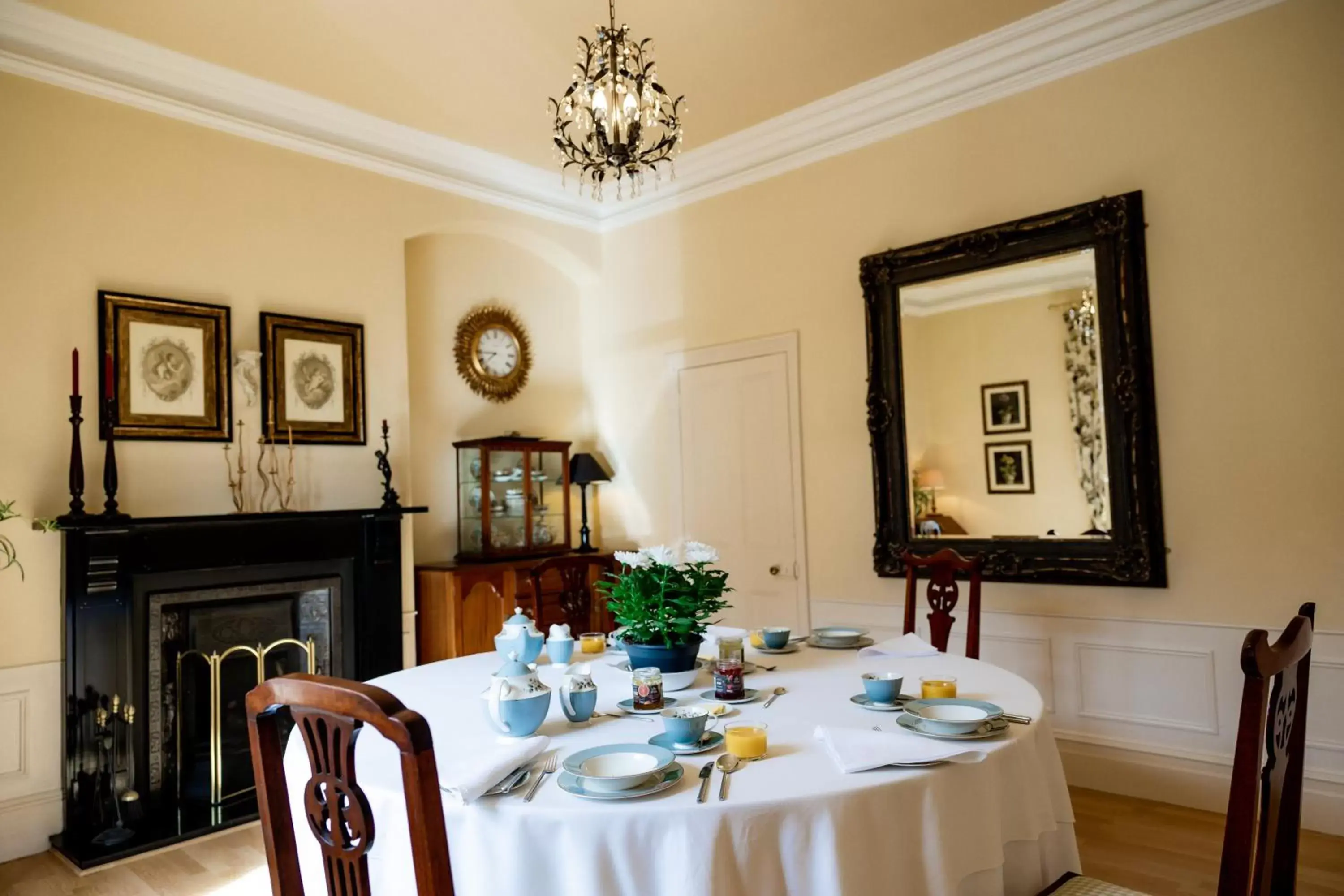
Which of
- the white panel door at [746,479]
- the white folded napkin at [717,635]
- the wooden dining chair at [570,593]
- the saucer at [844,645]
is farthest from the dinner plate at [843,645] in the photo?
the white panel door at [746,479]

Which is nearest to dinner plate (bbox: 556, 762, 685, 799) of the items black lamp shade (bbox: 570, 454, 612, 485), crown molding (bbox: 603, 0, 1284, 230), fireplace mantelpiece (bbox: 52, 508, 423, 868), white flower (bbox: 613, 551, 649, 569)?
white flower (bbox: 613, 551, 649, 569)

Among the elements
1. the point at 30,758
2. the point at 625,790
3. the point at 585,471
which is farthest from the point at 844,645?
the point at 30,758

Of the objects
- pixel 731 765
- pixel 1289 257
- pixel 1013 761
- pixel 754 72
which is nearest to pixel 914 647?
pixel 1013 761

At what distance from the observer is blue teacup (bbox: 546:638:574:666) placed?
2.54 meters

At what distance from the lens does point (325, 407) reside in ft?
13.9

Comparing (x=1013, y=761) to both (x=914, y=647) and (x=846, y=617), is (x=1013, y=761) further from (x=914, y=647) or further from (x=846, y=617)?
(x=846, y=617)

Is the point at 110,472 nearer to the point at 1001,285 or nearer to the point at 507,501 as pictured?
the point at 507,501

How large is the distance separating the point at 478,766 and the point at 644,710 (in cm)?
58

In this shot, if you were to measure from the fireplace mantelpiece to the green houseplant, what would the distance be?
2231mm

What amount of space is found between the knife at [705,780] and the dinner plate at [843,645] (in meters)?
1.19

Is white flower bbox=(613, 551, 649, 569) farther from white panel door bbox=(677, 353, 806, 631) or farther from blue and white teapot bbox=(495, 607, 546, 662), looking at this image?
white panel door bbox=(677, 353, 806, 631)

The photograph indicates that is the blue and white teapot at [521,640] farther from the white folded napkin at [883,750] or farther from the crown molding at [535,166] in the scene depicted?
the crown molding at [535,166]

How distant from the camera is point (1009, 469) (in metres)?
3.83

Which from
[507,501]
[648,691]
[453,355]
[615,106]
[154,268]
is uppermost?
[615,106]
